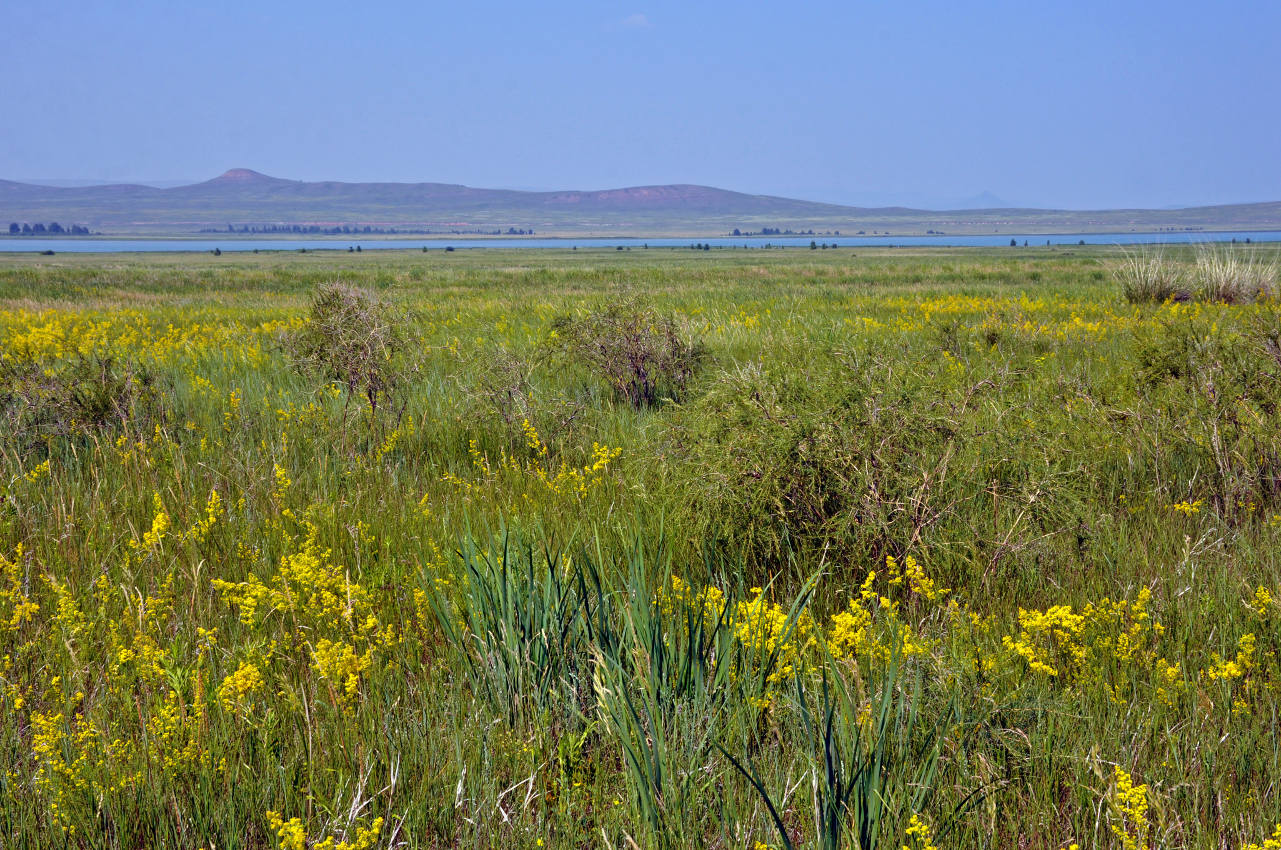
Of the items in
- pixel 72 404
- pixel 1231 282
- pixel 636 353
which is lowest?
pixel 72 404

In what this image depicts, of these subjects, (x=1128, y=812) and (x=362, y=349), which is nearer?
(x=1128, y=812)

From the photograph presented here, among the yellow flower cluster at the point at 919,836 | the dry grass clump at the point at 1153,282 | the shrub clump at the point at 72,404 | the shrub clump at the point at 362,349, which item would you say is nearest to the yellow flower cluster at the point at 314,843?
the yellow flower cluster at the point at 919,836

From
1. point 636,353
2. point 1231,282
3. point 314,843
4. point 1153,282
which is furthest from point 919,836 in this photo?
point 1231,282

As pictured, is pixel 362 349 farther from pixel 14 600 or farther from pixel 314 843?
pixel 314 843

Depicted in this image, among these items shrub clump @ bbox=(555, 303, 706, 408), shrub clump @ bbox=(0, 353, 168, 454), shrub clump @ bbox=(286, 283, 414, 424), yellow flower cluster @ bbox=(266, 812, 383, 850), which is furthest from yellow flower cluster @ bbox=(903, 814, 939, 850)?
shrub clump @ bbox=(555, 303, 706, 408)

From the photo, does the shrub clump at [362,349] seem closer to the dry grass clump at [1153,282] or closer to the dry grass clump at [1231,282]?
the dry grass clump at [1153,282]

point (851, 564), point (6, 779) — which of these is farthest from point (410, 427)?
point (6, 779)

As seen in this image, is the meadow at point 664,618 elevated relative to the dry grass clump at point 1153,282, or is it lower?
lower

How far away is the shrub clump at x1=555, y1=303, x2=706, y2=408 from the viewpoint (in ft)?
28.1

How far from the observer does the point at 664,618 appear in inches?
119

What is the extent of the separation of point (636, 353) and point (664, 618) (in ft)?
19.0

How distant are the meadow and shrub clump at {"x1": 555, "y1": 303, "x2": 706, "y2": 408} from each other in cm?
145

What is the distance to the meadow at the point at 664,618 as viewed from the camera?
2.12 meters

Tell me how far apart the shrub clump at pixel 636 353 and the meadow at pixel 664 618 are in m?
1.45
